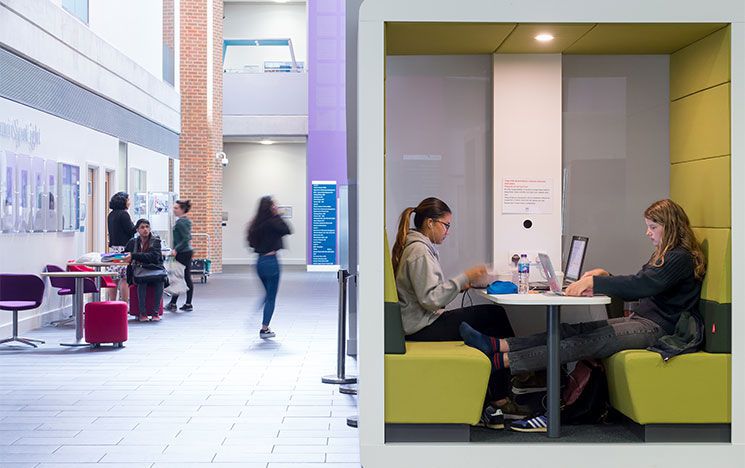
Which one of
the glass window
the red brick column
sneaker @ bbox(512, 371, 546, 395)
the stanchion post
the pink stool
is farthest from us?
the red brick column

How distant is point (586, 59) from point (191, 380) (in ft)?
13.3

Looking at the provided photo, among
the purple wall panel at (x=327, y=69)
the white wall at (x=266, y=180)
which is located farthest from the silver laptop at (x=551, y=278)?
the white wall at (x=266, y=180)

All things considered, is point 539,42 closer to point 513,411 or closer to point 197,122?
point 513,411

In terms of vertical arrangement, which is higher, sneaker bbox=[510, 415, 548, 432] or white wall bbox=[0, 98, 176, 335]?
white wall bbox=[0, 98, 176, 335]

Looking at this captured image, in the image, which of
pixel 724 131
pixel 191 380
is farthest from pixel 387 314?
pixel 191 380

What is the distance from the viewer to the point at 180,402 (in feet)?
23.3

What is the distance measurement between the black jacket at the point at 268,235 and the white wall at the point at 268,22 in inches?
650

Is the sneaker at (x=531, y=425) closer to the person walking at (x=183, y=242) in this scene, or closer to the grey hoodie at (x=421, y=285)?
the grey hoodie at (x=421, y=285)

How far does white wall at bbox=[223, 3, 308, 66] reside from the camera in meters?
26.5

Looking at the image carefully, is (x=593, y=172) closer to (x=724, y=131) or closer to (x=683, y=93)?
(x=683, y=93)

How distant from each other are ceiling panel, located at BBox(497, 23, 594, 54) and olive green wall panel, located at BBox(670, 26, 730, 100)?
67cm

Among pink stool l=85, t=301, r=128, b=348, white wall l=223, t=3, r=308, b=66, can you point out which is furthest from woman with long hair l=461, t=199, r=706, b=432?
white wall l=223, t=3, r=308, b=66

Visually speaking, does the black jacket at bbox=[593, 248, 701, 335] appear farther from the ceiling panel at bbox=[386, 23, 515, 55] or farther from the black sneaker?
the black sneaker

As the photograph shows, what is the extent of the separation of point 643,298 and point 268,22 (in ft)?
73.3
